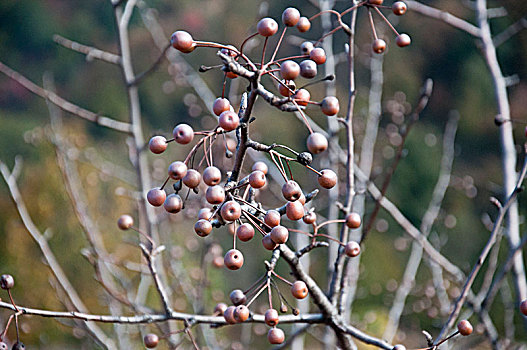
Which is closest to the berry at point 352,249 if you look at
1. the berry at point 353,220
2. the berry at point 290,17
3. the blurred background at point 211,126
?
the berry at point 353,220

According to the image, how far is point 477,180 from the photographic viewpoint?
2328mm

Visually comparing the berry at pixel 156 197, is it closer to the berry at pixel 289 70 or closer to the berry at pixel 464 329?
the berry at pixel 289 70

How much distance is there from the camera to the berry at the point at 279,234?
43cm

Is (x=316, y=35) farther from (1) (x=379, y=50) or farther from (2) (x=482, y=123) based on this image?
(1) (x=379, y=50)

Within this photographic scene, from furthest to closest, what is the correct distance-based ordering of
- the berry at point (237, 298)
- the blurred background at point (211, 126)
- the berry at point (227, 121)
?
the blurred background at point (211, 126), the berry at point (237, 298), the berry at point (227, 121)

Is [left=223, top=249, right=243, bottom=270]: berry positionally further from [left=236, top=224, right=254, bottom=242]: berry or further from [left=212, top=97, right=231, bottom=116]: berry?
[left=212, top=97, right=231, bottom=116]: berry

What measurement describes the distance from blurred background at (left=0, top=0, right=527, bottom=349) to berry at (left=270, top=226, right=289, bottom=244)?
1.32 metres

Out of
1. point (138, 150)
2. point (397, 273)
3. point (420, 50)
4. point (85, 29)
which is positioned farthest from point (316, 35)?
point (138, 150)

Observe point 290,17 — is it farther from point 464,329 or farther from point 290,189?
point 464,329

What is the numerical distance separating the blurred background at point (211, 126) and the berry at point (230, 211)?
1.33m

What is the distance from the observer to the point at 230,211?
1.35ft

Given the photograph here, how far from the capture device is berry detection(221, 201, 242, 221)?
408mm

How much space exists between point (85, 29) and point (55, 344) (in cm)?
166

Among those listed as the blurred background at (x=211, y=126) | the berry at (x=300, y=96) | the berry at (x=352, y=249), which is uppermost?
the berry at (x=300, y=96)
